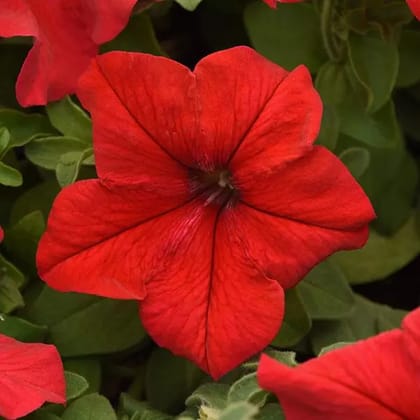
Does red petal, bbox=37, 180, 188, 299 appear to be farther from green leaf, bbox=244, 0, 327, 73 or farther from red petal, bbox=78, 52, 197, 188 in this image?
green leaf, bbox=244, 0, 327, 73

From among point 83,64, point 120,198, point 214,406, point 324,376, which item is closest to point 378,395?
point 324,376

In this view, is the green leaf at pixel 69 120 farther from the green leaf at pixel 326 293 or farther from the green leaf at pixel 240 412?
the green leaf at pixel 240 412

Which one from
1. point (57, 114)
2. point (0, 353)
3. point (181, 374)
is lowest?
point (181, 374)

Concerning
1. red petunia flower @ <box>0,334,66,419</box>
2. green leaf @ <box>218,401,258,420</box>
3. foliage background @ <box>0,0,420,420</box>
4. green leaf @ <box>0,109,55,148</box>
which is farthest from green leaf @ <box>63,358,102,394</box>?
green leaf @ <box>218,401,258,420</box>

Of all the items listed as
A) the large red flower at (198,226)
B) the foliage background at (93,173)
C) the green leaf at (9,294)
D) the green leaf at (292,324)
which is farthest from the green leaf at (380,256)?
the green leaf at (9,294)

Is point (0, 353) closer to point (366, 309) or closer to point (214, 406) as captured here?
point (214, 406)

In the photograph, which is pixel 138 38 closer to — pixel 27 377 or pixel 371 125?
pixel 371 125
